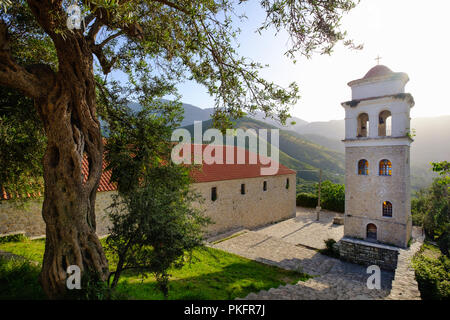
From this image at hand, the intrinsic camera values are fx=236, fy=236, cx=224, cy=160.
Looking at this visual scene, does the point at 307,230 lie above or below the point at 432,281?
below

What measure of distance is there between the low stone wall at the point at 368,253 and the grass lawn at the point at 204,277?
188 inches

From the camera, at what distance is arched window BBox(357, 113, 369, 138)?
14.1 m

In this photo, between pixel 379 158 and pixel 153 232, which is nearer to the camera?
pixel 153 232

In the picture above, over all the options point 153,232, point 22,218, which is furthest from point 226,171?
point 153,232

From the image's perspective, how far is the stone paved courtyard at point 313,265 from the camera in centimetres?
673

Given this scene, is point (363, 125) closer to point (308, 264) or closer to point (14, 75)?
point (308, 264)

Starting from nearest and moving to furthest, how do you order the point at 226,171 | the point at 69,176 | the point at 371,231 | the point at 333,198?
the point at 69,176 → the point at 371,231 → the point at 226,171 → the point at 333,198

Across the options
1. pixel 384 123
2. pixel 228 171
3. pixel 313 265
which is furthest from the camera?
pixel 228 171

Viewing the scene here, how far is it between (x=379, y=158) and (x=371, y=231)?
163 inches

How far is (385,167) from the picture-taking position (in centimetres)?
1291

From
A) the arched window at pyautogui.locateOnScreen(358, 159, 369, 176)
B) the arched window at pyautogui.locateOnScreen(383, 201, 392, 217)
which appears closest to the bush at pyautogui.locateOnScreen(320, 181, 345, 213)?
the arched window at pyautogui.locateOnScreen(383, 201, 392, 217)

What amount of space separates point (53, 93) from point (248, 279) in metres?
7.93

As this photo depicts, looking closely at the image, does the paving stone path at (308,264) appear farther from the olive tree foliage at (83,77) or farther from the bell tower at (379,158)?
the olive tree foliage at (83,77)

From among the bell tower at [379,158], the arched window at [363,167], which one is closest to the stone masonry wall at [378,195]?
the bell tower at [379,158]
